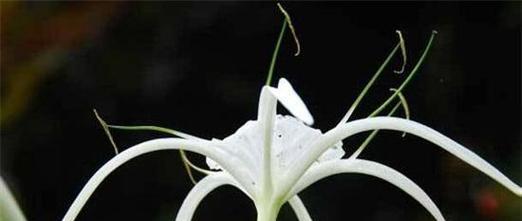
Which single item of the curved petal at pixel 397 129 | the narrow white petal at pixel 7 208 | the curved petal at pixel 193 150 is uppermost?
the curved petal at pixel 397 129

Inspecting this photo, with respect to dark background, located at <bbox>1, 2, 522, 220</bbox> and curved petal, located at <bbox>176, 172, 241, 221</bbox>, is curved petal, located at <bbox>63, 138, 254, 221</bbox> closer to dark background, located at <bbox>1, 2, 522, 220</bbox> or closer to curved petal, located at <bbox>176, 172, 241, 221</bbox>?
curved petal, located at <bbox>176, 172, 241, 221</bbox>

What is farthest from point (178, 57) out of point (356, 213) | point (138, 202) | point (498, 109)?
point (498, 109)

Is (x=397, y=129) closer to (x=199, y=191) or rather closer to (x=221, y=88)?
(x=199, y=191)

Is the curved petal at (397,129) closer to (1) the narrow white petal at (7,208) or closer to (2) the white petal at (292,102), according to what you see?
(2) the white petal at (292,102)

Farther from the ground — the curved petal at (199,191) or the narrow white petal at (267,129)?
the narrow white petal at (267,129)

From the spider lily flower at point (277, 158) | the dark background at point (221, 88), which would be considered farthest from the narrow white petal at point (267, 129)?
the dark background at point (221, 88)

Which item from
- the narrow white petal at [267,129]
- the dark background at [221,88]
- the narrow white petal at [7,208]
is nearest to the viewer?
the narrow white petal at [7,208]

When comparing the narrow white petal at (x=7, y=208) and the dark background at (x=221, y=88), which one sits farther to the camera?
the dark background at (x=221, y=88)

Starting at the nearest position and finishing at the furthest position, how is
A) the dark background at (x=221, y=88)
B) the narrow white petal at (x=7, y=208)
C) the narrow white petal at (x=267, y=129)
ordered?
the narrow white petal at (x=7, y=208), the narrow white petal at (x=267, y=129), the dark background at (x=221, y=88)

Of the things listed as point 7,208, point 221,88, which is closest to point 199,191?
point 7,208

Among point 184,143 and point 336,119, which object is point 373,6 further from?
point 184,143
